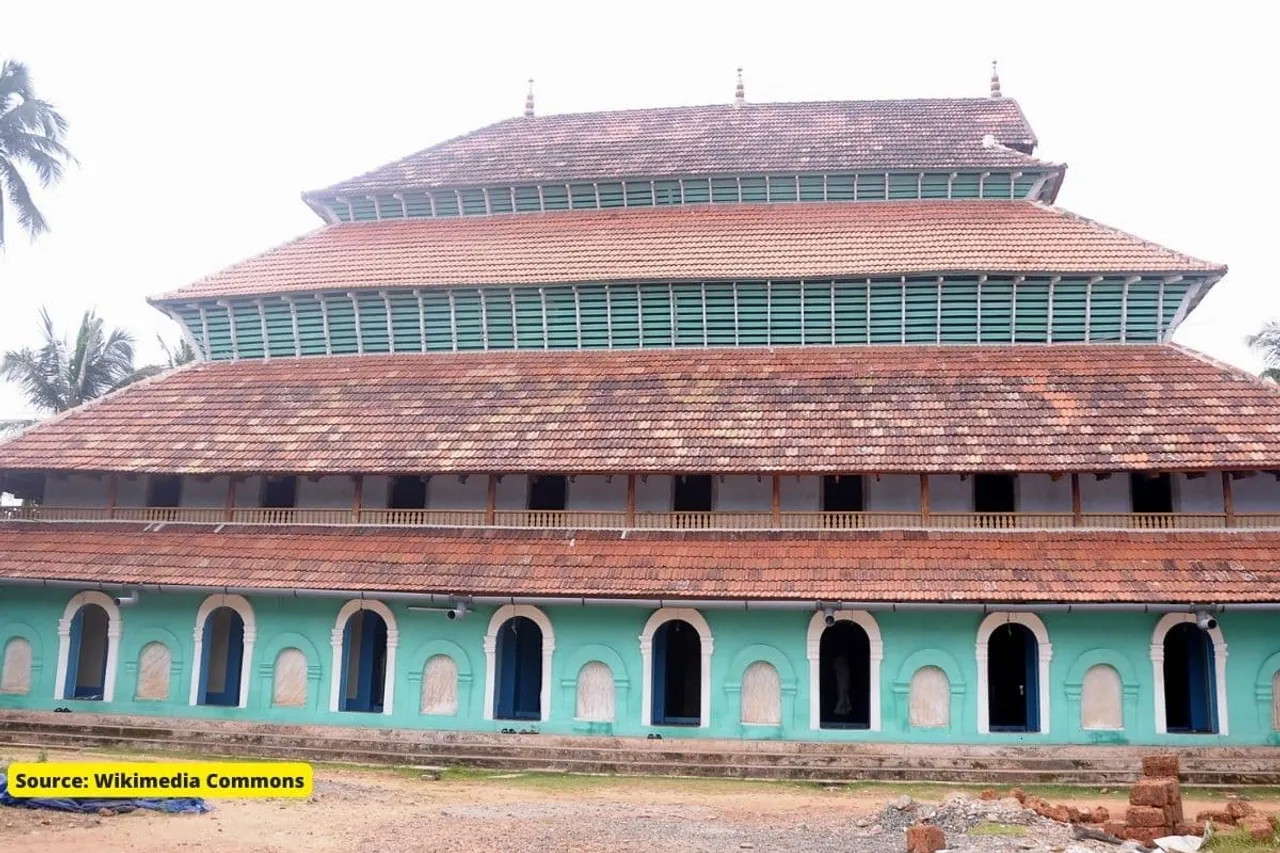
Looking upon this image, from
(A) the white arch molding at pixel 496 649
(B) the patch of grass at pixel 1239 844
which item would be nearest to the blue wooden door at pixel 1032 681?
(B) the patch of grass at pixel 1239 844

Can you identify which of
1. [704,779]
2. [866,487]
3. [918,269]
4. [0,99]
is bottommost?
[704,779]

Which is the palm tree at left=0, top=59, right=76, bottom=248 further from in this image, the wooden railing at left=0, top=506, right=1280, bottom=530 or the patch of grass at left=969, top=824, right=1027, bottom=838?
the patch of grass at left=969, top=824, right=1027, bottom=838

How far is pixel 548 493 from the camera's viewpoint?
1756cm

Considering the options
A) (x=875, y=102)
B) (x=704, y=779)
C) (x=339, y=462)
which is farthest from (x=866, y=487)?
(x=875, y=102)

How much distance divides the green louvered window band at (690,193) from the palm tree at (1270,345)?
15856 mm

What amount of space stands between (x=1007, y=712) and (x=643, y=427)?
6868mm

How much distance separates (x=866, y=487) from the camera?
16.5 meters

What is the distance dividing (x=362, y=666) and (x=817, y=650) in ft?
22.8

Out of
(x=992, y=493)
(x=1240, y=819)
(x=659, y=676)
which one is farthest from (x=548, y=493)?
(x=1240, y=819)

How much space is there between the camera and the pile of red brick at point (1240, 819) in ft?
32.4

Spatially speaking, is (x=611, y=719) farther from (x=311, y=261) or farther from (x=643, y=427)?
(x=311, y=261)

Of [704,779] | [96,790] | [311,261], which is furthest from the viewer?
[311,261]

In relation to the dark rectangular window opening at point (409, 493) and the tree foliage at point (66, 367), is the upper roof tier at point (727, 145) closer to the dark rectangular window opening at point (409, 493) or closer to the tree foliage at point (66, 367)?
the dark rectangular window opening at point (409, 493)

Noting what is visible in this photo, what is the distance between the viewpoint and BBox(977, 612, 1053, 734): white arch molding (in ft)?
48.5
